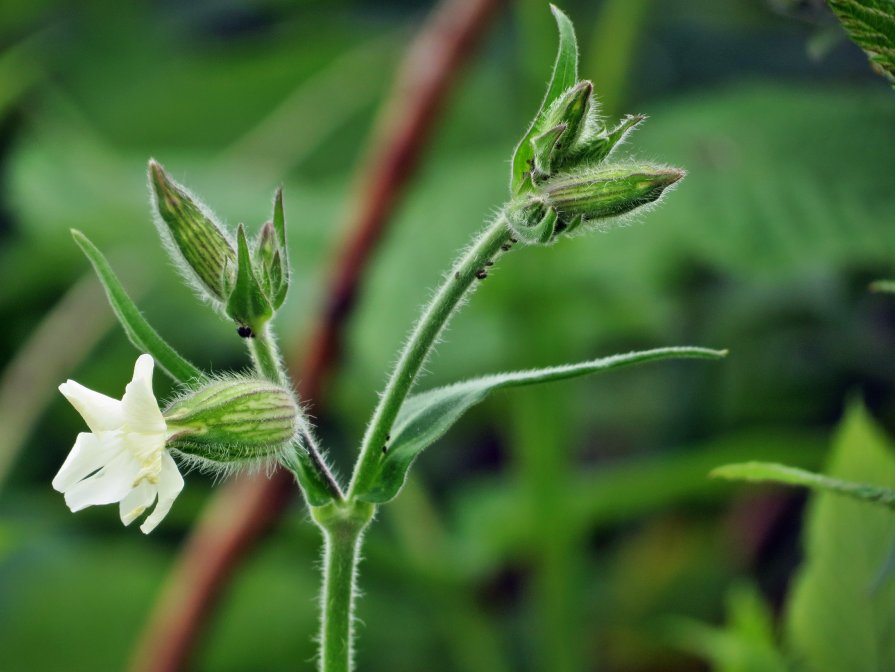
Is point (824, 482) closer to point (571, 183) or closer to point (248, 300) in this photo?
point (571, 183)

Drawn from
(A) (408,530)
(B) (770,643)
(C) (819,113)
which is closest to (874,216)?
(C) (819,113)

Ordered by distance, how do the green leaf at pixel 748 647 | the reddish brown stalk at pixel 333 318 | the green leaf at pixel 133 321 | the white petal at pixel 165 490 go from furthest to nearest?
the reddish brown stalk at pixel 333 318, the green leaf at pixel 748 647, the green leaf at pixel 133 321, the white petal at pixel 165 490

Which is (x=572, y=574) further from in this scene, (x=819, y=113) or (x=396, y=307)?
(x=819, y=113)

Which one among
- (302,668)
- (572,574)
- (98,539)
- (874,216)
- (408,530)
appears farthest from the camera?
(98,539)

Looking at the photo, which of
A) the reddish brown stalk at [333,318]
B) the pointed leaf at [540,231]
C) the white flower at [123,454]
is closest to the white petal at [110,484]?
the white flower at [123,454]

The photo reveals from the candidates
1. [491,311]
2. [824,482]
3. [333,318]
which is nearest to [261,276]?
[824,482]

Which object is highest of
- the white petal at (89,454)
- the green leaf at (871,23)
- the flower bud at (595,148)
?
the green leaf at (871,23)

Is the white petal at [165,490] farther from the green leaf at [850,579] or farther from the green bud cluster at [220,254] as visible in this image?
the green leaf at [850,579]

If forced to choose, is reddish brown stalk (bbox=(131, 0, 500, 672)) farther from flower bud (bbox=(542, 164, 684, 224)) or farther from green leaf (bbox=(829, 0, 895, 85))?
green leaf (bbox=(829, 0, 895, 85))
